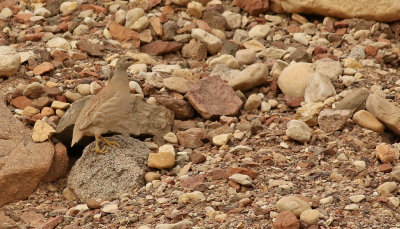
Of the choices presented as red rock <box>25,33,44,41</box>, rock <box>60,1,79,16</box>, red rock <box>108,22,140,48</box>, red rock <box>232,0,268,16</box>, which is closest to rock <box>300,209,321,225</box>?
red rock <box>108,22,140,48</box>

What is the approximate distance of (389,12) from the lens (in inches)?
370

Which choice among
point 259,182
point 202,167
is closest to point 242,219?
point 259,182

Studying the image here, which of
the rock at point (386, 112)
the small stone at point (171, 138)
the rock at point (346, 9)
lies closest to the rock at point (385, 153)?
the rock at point (386, 112)

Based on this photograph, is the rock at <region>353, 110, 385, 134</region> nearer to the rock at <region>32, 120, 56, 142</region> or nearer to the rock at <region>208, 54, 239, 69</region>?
the rock at <region>208, 54, 239, 69</region>

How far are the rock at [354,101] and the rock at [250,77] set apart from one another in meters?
1.03

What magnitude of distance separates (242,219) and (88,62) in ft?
12.2

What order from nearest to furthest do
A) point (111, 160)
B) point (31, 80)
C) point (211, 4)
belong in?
point (111, 160), point (31, 80), point (211, 4)

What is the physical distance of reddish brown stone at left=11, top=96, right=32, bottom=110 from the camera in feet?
26.7

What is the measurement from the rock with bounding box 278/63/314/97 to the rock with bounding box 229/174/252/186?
192 cm

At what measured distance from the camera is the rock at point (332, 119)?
7438mm

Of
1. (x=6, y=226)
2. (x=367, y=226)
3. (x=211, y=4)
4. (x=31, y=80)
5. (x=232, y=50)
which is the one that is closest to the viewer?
(x=367, y=226)

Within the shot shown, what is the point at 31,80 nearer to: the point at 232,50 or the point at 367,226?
the point at 232,50

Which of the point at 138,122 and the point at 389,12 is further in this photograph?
the point at 389,12

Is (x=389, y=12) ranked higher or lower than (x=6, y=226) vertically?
higher
